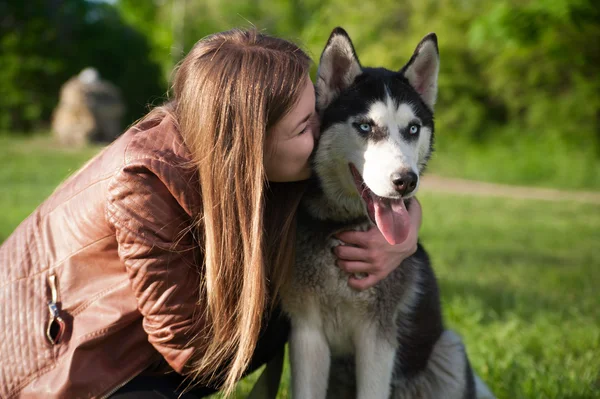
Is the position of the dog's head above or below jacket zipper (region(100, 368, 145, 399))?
above

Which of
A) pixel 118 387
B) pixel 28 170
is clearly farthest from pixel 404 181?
pixel 28 170

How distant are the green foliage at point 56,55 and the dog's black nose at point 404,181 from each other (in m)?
16.6

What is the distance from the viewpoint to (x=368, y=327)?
254 cm

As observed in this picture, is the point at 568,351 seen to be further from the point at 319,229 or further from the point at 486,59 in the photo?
the point at 486,59

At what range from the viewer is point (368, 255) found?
2.53 m

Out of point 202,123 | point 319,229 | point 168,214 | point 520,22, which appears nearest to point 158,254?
point 168,214

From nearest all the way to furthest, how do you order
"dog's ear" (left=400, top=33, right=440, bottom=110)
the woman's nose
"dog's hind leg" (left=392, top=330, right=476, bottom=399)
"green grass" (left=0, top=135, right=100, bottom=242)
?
the woman's nose
"dog's ear" (left=400, top=33, right=440, bottom=110)
"dog's hind leg" (left=392, top=330, right=476, bottom=399)
"green grass" (left=0, top=135, right=100, bottom=242)

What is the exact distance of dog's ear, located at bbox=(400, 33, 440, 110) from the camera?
8.73 ft

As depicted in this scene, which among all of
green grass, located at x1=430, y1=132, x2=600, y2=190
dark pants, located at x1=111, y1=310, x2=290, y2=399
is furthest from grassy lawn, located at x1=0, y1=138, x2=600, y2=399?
green grass, located at x1=430, y1=132, x2=600, y2=190

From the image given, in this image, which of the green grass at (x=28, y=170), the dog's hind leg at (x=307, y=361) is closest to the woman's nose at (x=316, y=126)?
the dog's hind leg at (x=307, y=361)

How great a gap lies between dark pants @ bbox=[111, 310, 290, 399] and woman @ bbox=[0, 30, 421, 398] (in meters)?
0.02

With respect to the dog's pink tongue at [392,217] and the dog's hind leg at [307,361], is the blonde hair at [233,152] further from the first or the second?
the dog's pink tongue at [392,217]

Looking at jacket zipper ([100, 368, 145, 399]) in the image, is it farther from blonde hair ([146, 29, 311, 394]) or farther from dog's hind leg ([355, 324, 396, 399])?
dog's hind leg ([355, 324, 396, 399])

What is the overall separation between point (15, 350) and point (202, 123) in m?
0.99
